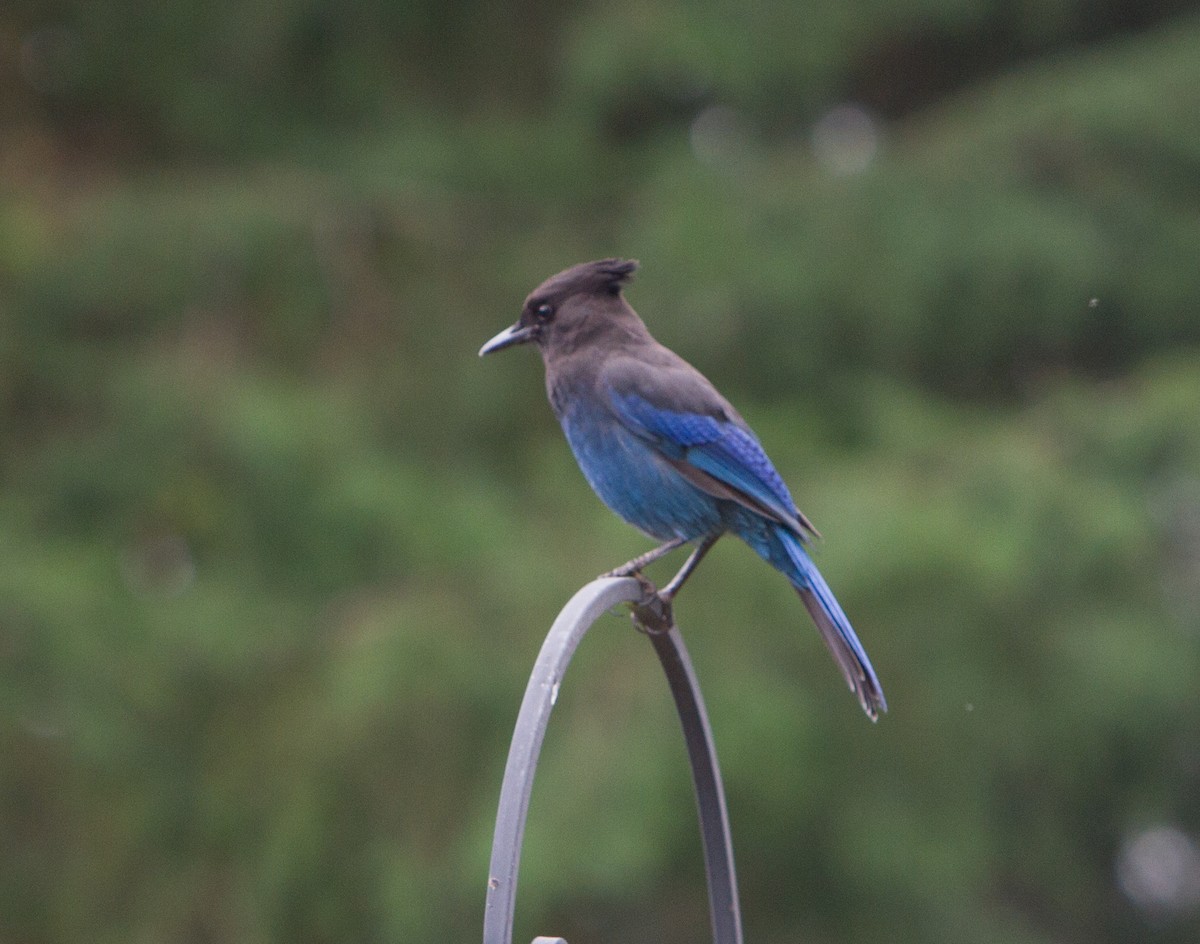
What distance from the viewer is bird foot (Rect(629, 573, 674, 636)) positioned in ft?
9.84

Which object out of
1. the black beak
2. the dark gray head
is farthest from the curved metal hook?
the dark gray head

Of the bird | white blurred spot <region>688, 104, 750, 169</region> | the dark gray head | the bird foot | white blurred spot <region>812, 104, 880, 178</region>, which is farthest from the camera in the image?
white blurred spot <region>688, 104, 750, 169</region>

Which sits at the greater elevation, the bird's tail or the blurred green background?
the blurred green background

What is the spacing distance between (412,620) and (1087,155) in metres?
2.90

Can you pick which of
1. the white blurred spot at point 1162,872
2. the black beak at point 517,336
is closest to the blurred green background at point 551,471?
the black beak at point 517,336

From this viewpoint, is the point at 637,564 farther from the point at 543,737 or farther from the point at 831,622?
the point at 543,737

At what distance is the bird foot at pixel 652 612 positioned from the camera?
9.84ft

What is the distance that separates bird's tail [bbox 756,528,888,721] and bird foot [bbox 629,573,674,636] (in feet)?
1.02

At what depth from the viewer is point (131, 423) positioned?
258 inches

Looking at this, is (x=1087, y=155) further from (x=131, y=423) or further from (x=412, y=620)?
(x=131, y=423)

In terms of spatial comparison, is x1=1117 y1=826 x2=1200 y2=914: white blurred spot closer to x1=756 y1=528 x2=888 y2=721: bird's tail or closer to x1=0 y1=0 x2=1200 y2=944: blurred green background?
x1=0 y1=0 x2=1200 y2=944: blurred green background

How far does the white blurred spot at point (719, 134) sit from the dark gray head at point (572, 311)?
11.7 ft

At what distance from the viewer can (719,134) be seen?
7895mm

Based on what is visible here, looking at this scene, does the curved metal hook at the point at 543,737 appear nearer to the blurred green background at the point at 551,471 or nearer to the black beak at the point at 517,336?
the black beak at the point at 517,336
